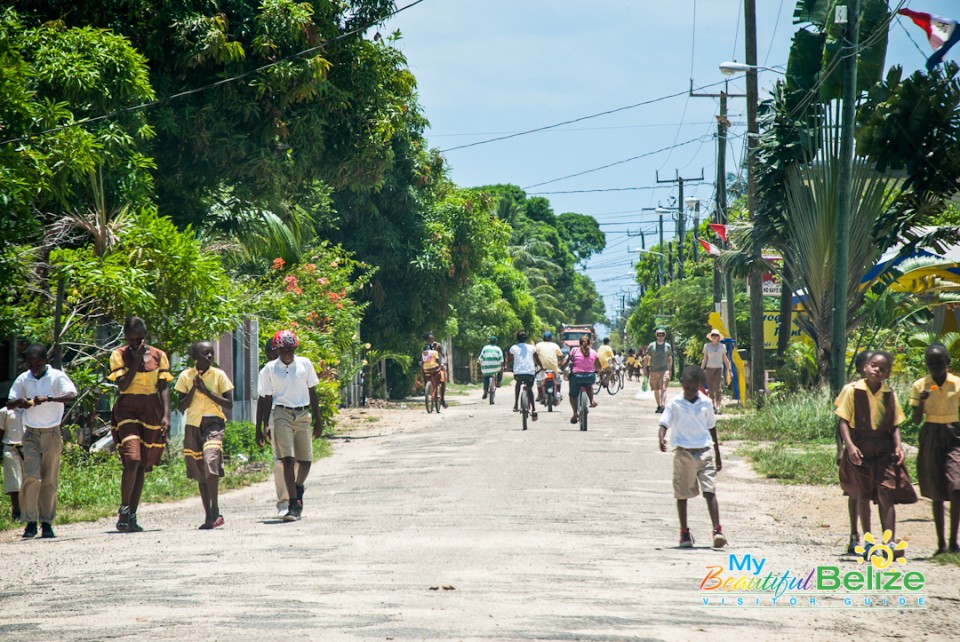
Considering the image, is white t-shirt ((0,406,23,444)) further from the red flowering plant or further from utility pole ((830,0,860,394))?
utility pole ((830,0,860,394))

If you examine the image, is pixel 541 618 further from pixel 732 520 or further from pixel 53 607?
pixel 732 520

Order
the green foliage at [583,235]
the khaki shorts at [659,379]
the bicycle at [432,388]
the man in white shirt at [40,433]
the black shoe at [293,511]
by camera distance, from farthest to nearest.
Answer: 1. the green foliage at [583,235]
2. the bicycle at [432,388]
3. the khaki shorts at [659,379]
4. the black shoe at [293,511]
5. the man in white shirt at [40,433]

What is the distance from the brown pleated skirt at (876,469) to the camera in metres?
9.27

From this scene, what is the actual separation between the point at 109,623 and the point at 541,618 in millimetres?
2527

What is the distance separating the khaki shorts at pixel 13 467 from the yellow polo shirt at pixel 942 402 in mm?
8398

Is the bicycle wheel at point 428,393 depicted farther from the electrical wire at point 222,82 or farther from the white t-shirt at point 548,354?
the electrical wire at point 222,82

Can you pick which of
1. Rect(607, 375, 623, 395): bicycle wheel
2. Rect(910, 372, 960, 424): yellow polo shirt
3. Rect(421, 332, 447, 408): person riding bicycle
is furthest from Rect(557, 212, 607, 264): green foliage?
Rect(910, 372, 960, 424): yellow polo shirt

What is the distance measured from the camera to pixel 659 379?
1068 inches

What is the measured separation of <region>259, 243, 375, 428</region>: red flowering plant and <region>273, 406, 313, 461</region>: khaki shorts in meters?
7.00

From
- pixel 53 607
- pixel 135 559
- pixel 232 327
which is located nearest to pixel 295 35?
pixel 232 327

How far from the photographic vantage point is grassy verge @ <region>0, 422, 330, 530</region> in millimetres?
13094

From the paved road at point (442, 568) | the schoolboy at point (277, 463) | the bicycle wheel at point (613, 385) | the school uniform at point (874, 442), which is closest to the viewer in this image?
the paved road at point (442, 568)

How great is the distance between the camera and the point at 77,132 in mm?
13453

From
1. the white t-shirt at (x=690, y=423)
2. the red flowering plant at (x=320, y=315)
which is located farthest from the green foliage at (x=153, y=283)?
the white t-shirt at (x=690, y=423)
